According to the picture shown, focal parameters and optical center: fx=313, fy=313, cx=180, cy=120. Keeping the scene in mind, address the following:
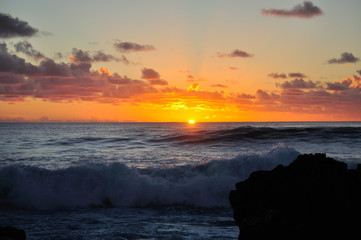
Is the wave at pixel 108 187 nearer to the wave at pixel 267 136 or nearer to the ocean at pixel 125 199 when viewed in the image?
the ocean at pixel 125 199

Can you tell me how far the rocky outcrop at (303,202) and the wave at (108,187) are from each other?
6338 millimetres

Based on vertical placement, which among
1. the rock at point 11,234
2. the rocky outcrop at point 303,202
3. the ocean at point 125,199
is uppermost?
the rocky outcrop at point 303,202

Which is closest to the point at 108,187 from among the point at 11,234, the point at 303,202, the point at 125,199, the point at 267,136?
the point at 125,199

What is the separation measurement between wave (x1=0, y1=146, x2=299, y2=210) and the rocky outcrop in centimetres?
634

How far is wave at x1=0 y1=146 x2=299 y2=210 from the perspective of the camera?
11.4m

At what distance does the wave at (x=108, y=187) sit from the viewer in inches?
450

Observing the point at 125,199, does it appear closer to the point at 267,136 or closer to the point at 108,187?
the point at 108,187

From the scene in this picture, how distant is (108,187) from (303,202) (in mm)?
9365

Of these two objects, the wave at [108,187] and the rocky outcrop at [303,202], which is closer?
the rocky outcrop at [303,202]

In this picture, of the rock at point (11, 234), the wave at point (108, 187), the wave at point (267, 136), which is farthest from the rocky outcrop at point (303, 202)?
the wave at point (267, 136)

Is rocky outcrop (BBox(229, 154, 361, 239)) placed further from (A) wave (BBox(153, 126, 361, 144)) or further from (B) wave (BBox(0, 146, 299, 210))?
(A) wave (BBox(153, 126, 361, 144))

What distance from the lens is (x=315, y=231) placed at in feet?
14.0

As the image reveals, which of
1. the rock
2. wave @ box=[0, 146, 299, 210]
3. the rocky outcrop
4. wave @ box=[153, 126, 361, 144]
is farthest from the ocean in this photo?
wave @ box=[153, 126, 361, 144]

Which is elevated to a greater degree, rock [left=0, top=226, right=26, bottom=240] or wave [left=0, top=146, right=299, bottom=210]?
rock [left=0, top=226, right=26, bottom=240]
